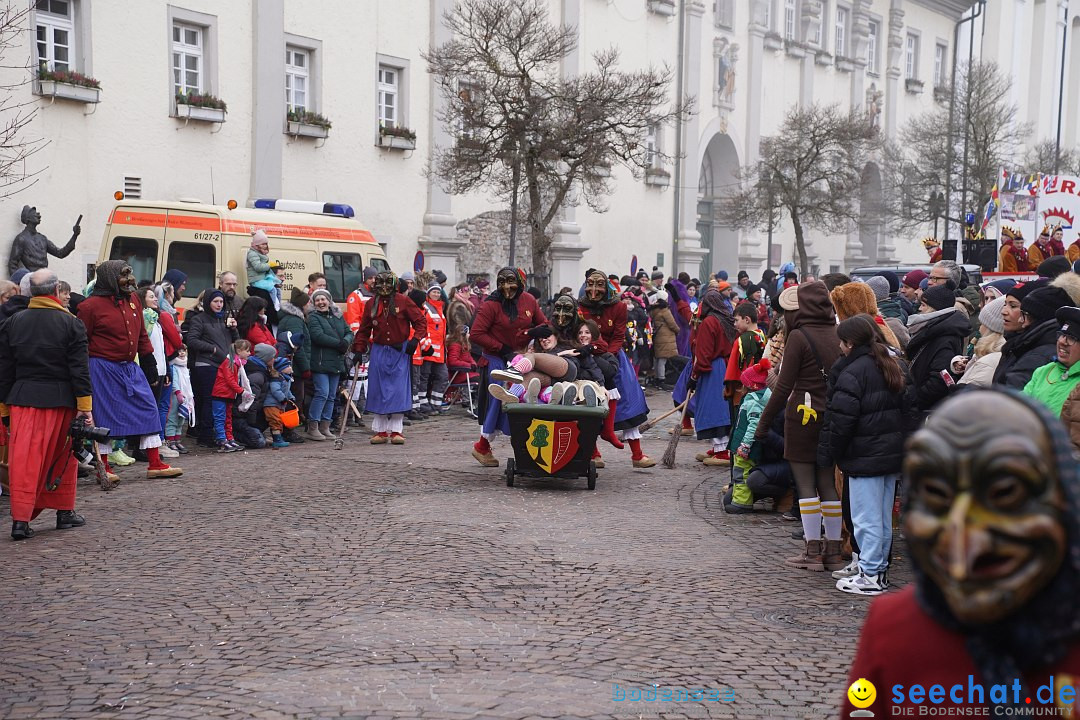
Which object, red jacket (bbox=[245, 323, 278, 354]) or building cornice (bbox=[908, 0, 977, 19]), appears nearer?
red jacket (bbox=[245, 323, 278, 354])

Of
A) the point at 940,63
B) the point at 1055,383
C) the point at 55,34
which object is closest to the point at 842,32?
the point at 940,63

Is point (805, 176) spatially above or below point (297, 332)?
above

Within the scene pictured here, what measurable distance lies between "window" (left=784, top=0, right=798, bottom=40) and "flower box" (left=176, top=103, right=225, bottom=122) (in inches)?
956

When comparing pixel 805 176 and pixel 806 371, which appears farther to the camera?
pixel 805 176

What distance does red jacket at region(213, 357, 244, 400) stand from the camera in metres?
12.9

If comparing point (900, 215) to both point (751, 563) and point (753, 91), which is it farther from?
point (751, 563)

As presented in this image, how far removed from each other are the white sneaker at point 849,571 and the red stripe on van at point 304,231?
10130 millimetres

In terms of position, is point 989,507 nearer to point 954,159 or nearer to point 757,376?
point 757,376

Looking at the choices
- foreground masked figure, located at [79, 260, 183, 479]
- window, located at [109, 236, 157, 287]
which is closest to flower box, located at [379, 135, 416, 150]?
window, located at [109, 236, 157, 287]

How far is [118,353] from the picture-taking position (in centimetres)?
1039

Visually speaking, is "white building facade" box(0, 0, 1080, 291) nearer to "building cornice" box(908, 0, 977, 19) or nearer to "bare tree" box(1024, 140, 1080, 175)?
"building cornice" box(908, 0, 977, 19)

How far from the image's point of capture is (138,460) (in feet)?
40.5

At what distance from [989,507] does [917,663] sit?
1.11ft

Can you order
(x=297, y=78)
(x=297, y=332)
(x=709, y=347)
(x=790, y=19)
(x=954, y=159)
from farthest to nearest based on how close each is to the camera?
1. (x=954, y=159)
2. (x=790, y=19)
3. (x=297, y=78)
4. (x=297, y=332)
5. (x=709, y=347)
